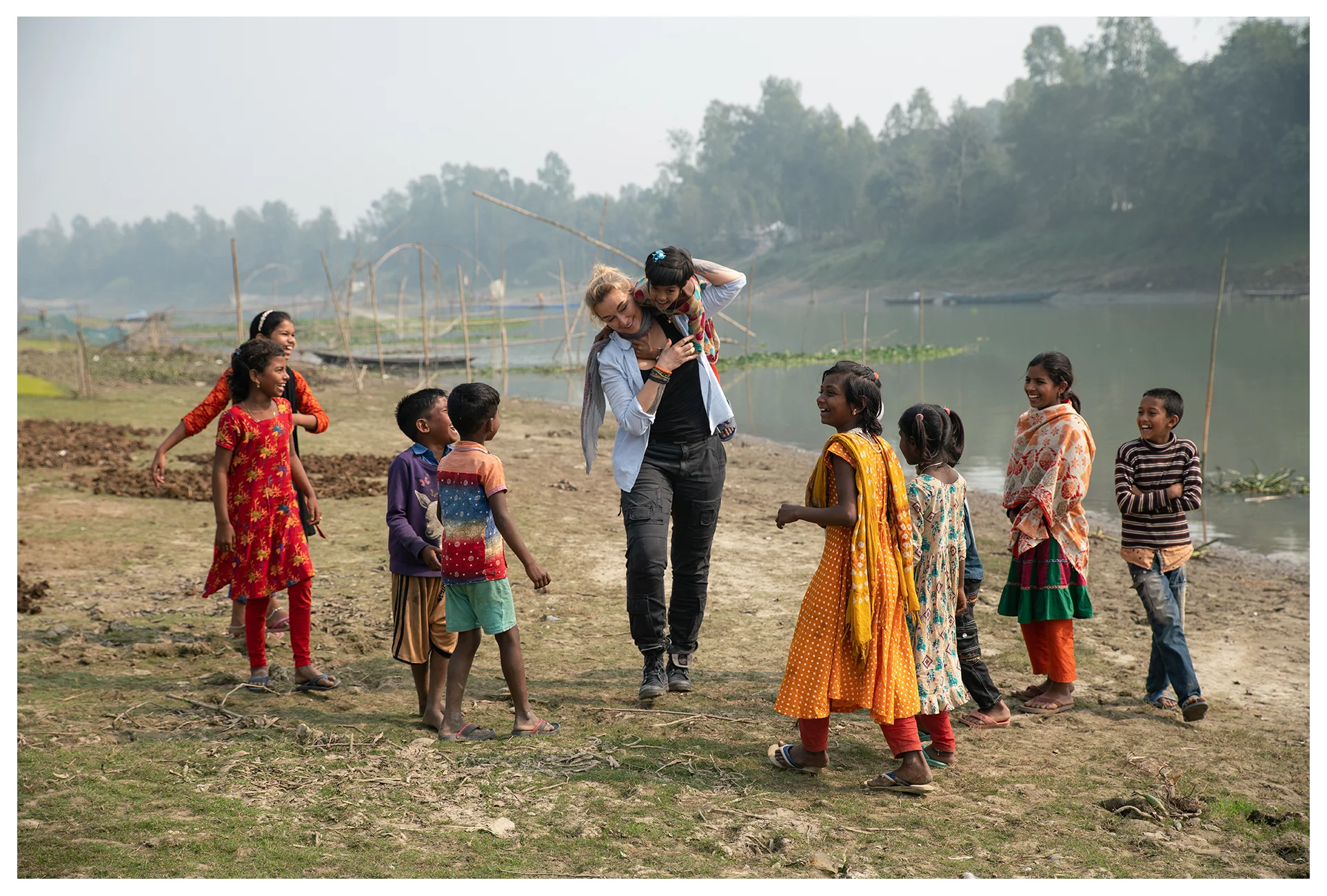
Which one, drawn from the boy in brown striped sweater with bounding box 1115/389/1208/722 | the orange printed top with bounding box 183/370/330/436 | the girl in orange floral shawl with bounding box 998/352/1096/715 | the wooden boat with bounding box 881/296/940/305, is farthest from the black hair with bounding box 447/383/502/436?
the wooden boat with bounding box 881/296/940/305

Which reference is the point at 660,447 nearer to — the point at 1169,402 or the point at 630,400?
the point at 630,400

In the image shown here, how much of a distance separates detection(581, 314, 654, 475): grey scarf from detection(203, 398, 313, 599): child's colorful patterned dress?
3.89 feet

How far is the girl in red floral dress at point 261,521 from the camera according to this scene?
4168 millimetres

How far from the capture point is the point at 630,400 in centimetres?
409

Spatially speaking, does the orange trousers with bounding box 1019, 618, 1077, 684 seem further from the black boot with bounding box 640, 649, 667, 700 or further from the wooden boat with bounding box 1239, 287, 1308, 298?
the wooden boat with bounding box 1239, 287, 1308, 298

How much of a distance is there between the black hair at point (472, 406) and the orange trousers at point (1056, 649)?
2166 millimetres

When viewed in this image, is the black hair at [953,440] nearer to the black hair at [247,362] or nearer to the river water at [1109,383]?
the black hair at [247,362]

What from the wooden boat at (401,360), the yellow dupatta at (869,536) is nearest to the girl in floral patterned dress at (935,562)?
the yellow dupatta at (869,536)

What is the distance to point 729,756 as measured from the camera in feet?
11.6

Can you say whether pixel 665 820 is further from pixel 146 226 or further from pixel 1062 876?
pixel 146 226

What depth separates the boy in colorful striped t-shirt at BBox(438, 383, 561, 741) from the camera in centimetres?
352

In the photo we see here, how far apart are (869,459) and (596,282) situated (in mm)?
1344

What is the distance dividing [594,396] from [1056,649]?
203 centimetres

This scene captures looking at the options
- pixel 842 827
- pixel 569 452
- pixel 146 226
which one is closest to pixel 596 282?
pixel 842 827
